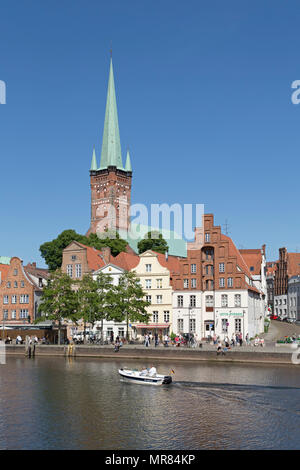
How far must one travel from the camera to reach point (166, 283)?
A: 3939 inches

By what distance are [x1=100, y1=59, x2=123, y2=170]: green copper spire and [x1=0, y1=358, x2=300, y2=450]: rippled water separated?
459 feet

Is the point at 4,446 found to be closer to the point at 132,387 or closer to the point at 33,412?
the point at 33,412

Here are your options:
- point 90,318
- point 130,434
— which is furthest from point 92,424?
point 90,318

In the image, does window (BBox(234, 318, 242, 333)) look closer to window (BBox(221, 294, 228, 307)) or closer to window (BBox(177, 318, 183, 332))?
window (BBox(221, 294, 228, 307))

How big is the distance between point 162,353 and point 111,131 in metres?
132

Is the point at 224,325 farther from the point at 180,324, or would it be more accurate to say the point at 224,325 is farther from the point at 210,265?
the point at 210,265

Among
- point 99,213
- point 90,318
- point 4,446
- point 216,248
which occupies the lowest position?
point 4,446

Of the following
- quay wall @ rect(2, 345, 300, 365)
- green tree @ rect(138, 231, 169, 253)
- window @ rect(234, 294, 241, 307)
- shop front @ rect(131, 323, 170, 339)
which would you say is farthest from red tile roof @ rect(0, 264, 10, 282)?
window @ rect(234, 294, 241, 307)

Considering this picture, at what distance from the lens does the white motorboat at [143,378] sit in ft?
172

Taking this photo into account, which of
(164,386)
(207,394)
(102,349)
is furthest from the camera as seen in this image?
(102,349)

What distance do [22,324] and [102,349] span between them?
33105 mm

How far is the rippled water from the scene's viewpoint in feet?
108

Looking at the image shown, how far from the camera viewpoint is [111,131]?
196m

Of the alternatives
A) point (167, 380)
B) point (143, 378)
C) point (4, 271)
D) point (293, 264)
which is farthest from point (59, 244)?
point (167, 380)
